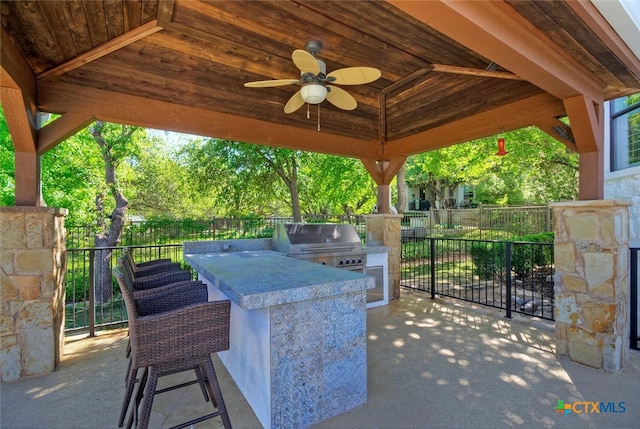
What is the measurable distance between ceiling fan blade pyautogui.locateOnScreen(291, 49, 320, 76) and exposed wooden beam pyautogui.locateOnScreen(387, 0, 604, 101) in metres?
1.03

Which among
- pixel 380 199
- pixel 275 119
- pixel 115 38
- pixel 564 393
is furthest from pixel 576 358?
pixel 115 38

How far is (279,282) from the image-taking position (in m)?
2.04

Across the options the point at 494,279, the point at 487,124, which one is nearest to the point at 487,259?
the point at 494,279

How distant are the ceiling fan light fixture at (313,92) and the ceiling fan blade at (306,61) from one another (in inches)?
4.2

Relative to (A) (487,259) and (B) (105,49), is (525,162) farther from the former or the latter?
(B) (105,49)

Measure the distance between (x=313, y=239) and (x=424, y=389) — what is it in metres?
2.11

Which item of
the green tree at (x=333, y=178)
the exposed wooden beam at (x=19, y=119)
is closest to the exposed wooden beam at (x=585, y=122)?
the exposed wooden beam at (x=19, y=119)

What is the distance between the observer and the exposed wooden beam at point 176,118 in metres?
2.84

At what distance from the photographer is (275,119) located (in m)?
4.03

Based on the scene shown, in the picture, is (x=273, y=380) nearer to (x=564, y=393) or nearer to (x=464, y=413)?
(x=464, y=413)

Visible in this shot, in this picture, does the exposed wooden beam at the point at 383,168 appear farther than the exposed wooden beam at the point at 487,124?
Yes

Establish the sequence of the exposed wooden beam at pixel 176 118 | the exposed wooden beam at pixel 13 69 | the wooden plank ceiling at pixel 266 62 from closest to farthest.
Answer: the exposed wooden beam at pixel 13 69, the wooden plank ceiling at pixel 266 62, the exposed wooden beam at pixel 176 118

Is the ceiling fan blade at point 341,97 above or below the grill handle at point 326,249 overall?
above

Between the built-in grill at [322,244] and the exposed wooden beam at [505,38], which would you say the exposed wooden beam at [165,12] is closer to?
the exposed wooden beam at [505,38]
